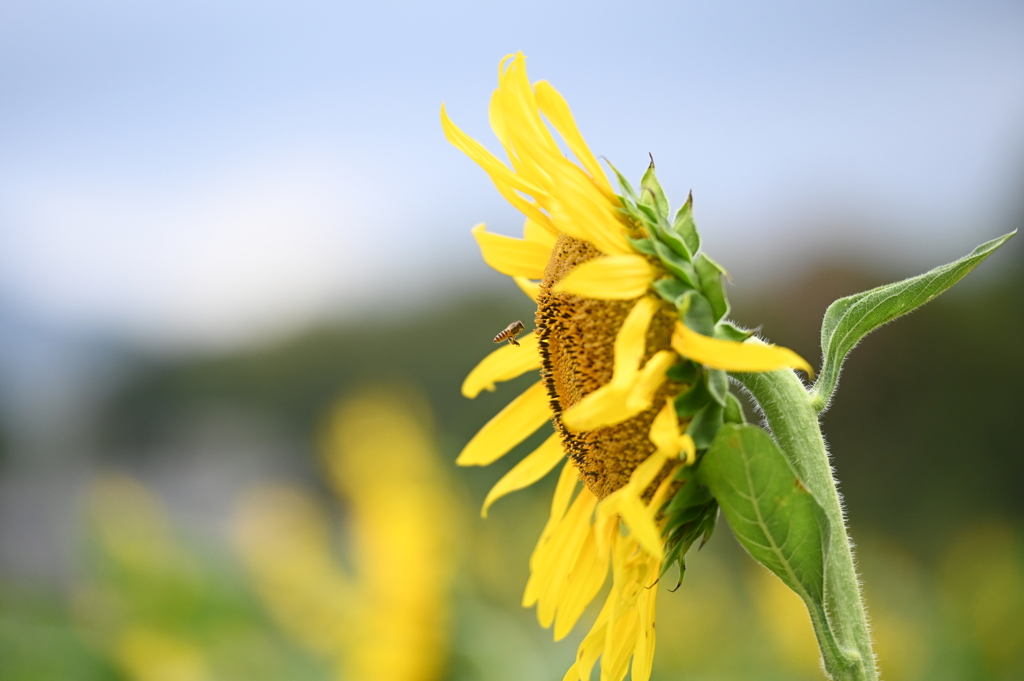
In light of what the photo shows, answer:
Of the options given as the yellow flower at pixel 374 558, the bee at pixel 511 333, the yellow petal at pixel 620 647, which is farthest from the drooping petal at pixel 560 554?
the yellow flower at pixel 374 558

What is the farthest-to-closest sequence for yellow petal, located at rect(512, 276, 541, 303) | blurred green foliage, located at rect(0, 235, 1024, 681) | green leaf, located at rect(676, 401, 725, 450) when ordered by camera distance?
blurred green foliage, located at rect(0, 235, 1024, 681)
yellow petal, located at rect(512, 276, 541, 303)
green leaf, located at rect(676, 401, 725, 450)

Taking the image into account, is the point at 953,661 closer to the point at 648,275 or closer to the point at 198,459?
the point at 648,275

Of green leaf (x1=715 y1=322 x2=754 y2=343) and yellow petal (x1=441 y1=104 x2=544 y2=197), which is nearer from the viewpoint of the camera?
green leaf (x1=715 y1=322 x2=754 y2=343)

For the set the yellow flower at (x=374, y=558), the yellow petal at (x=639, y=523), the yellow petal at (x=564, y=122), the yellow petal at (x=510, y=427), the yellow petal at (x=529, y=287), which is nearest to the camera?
the yellow petal at (x=639, y=523)

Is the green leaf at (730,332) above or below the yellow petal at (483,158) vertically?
below

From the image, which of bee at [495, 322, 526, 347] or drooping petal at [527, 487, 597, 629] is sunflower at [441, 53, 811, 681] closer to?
drooping petal at [527, 487, 597, 629]

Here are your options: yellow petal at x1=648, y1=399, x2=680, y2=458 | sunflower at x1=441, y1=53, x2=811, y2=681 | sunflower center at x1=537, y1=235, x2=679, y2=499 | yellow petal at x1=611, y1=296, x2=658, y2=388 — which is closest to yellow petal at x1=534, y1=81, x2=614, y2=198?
sunflower at x1=441, y1=53, x2=811, y2=681

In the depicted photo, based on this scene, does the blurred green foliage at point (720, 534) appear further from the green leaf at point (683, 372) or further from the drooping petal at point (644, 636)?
the drooping petal at point (644, 636)

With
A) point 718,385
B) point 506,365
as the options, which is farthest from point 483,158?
point 718,385

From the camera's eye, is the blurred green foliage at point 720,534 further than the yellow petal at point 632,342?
Yes
